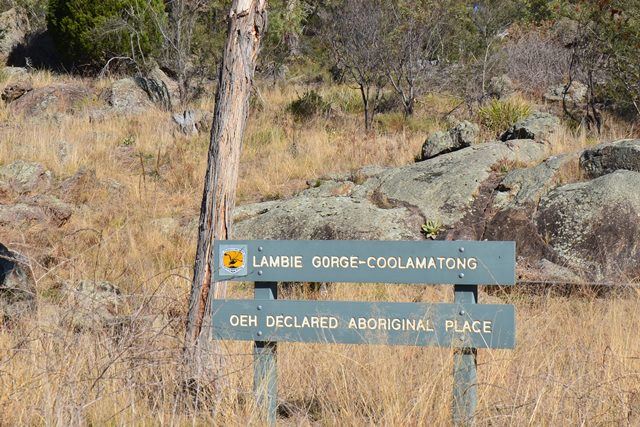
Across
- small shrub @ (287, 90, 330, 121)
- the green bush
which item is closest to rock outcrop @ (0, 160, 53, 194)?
small shrub @ (287, 90, 330, 121)

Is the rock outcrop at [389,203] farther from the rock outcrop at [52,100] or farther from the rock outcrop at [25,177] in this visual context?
the rock outcrop at [52,100]

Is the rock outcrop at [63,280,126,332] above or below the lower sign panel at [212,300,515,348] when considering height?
below

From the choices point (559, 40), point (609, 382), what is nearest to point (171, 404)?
point (609, 382)

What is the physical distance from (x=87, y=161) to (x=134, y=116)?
3502 millimetres

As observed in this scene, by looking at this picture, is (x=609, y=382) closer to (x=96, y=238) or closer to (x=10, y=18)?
(x=96, y=238)

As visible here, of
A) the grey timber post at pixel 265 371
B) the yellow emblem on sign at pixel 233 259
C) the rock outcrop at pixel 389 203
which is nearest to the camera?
the grey timber post at pixel 265 371

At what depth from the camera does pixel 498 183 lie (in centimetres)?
1006

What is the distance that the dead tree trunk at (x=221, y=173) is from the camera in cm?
455

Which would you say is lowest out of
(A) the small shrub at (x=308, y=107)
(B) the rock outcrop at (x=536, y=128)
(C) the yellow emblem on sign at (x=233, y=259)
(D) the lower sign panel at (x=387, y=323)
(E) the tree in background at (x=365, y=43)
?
(D) the lower sign panel at (x=387, y=323)

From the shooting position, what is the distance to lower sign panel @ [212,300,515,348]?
3971 mm

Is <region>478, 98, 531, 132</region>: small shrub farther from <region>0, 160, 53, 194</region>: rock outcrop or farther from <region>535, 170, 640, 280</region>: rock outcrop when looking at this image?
<region>0, 160, 53, 194</region>: rock outcrop

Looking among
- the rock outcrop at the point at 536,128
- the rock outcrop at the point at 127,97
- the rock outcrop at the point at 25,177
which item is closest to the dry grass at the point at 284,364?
the rock outcrop at the point at 25,177

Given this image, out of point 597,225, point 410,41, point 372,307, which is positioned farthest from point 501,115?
point 372,307

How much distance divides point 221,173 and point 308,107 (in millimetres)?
11687
